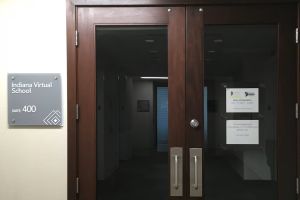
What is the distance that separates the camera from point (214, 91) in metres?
2.17

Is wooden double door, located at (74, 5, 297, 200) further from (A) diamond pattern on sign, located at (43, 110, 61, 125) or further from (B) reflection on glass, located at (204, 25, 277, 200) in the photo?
(A) diamond pattern on sign, located at (43, 110, 61, 125)

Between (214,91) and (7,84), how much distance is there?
5.24 feet

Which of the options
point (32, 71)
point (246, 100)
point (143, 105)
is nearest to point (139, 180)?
point (143, 105)

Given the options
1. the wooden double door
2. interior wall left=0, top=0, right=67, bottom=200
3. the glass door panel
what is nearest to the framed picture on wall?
the wooden double door

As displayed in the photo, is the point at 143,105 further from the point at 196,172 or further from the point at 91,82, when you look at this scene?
the point at 196,172

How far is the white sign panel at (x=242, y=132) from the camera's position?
2.16 m

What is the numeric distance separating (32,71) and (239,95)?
1.59 metres

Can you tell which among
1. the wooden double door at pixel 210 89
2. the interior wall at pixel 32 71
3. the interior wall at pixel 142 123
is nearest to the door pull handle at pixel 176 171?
the wooden double door at pixel 210 89

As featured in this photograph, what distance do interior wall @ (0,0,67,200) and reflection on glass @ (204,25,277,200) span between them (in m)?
1.11

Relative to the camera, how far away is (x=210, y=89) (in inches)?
85.3

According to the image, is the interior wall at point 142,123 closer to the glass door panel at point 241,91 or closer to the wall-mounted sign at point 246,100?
the glass door panel at point 241,91

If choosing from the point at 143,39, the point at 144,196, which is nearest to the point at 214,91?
the point at 143,39

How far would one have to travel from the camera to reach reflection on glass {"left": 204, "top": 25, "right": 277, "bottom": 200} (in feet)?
7.08

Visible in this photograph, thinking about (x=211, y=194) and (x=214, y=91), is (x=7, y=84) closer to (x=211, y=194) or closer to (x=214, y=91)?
(x=214, y=91)
